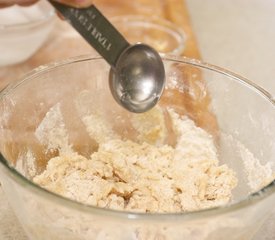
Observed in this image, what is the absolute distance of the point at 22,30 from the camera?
1.02m

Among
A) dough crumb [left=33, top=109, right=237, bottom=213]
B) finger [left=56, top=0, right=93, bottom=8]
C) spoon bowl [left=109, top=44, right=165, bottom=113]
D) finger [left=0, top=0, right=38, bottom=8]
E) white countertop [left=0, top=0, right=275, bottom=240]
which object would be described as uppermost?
white countertop [left=0, top=0, right=275, bottom=240]

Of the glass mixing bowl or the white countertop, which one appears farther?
the white countertop

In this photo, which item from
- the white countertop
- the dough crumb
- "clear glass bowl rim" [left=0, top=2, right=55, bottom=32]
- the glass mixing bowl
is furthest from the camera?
the white countertop

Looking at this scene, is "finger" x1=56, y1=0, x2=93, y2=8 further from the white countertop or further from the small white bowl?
the white countertop

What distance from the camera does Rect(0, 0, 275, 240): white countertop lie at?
1.16m

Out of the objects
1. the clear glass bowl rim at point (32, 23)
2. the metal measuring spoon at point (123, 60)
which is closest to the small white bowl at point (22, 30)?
the clear glass bowl rim at point (32, 23)

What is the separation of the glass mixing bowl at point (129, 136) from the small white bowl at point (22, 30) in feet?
Result: 0.93

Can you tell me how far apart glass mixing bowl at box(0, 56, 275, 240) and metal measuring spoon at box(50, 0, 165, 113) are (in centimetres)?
4

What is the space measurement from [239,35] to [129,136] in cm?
57

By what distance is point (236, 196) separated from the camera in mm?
720

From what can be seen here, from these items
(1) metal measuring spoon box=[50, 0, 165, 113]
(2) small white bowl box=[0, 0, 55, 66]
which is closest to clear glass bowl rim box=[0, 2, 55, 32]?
(2) small white bowl box=[0, 0, 55, 66]

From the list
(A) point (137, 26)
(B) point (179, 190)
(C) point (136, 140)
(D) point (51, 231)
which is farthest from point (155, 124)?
(A) point (137, 26)

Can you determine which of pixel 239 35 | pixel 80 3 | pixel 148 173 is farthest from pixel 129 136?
pixel 239 35

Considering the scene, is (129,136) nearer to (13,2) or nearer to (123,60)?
(123,60)
